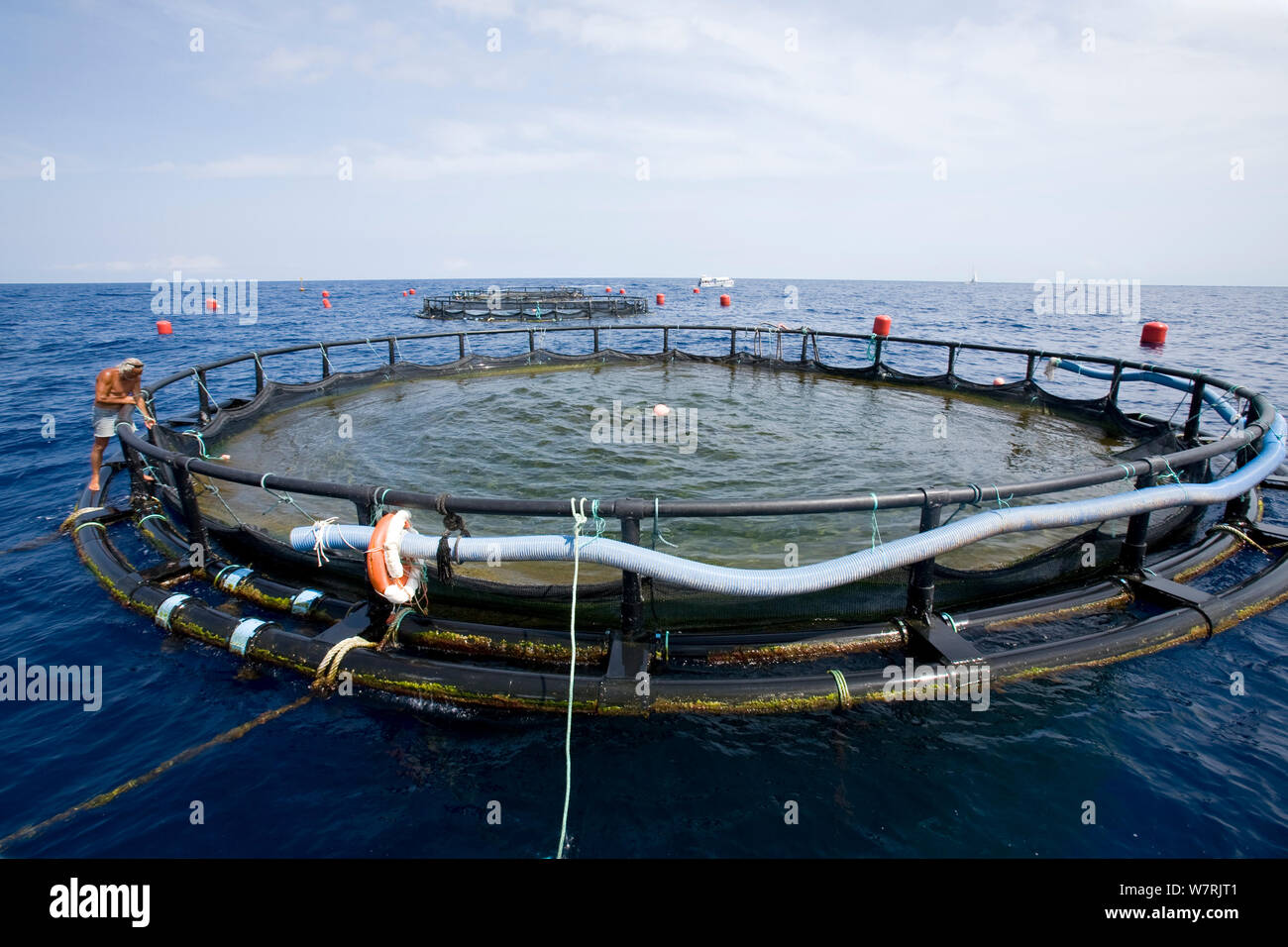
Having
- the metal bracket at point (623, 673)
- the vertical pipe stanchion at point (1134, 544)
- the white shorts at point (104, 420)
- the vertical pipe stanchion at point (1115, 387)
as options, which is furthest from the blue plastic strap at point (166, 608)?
the vertical pipe stanchion at point (1115, 387)

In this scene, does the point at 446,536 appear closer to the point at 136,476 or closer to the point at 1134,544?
the point at 136,476

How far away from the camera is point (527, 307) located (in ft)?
184

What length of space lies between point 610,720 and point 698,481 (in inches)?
279

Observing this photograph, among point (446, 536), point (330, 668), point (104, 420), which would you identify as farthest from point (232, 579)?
point (104, 420)

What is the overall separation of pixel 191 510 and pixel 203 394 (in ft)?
28.8

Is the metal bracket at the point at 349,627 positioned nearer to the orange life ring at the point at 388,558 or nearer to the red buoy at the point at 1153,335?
the orange life ring at the point at 388,558

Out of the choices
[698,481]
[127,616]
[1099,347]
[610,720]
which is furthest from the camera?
[1099,347]

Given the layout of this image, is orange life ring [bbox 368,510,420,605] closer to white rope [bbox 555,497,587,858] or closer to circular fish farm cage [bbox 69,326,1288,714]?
circular fish farm cage [bbox 69,326,1288,714]

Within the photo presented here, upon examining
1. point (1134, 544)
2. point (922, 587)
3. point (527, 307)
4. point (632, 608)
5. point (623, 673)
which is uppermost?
point (527, 307)

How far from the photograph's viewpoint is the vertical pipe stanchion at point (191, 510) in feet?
21.7

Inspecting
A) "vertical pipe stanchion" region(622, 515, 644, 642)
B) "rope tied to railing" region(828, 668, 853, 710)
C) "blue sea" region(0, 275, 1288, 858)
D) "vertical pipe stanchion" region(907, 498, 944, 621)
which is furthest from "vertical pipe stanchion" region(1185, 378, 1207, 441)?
"vertical pipe stanchion" region(622, 515, 644, 642)
